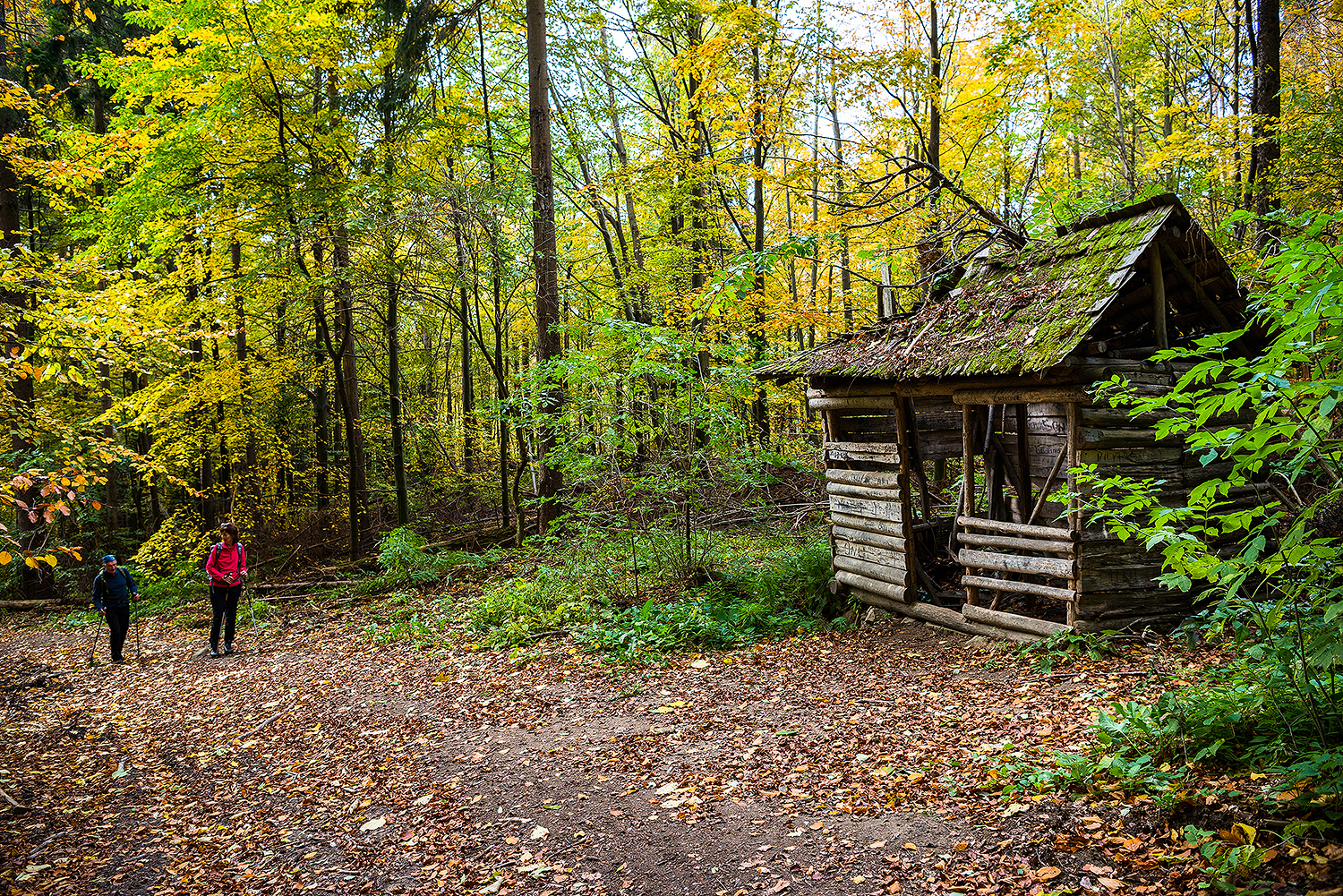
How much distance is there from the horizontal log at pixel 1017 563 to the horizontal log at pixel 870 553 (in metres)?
0.99

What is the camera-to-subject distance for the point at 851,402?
9.58 metres

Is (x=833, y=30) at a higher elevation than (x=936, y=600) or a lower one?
higher

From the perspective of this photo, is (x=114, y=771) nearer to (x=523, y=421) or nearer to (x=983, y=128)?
(x=523, y=421)

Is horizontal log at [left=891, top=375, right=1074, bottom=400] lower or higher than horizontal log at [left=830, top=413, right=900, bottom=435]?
higher

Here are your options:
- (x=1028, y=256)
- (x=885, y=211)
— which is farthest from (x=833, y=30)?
(x=1028, y=256)

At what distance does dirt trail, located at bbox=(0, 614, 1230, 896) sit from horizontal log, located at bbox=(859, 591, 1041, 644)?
19 centimetres

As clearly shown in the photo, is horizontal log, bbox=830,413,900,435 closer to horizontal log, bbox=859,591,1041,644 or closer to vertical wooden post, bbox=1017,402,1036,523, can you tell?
vertical wooden post, bbox=1017,402,1036,523

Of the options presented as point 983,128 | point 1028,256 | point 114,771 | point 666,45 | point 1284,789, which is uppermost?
point 666,45

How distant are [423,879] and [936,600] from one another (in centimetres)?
669

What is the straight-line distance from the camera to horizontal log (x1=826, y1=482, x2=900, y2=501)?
30.0 ft

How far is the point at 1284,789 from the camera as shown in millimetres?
3369

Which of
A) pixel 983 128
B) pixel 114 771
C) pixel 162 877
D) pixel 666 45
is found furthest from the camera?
pixel 666 45

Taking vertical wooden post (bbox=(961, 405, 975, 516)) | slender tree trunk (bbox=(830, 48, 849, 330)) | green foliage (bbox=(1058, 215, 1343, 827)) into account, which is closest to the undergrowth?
vertical wooden post (bbox=(961, 405, 975, 516))

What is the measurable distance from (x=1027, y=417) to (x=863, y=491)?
2.20 meters
